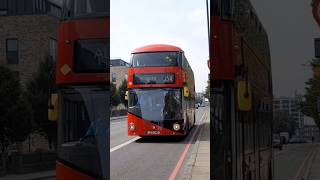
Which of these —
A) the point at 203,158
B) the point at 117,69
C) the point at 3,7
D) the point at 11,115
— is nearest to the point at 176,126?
the point at 203,158

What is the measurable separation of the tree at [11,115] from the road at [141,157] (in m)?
0.72

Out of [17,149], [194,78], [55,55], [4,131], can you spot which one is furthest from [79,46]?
[4,131]

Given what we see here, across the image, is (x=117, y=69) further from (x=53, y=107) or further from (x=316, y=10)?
(x=316, y=10)

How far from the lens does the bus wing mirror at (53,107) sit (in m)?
2.79

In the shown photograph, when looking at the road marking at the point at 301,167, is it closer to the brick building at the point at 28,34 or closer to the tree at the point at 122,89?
the tree at the point at 122,89

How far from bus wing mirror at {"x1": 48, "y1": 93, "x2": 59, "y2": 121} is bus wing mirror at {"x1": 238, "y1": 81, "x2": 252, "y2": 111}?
964 mm

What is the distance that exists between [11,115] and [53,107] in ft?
7.31

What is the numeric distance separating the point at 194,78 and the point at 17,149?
1.25 m

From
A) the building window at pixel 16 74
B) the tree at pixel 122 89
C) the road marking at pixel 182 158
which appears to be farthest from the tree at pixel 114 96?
the building window at pixel 16 74

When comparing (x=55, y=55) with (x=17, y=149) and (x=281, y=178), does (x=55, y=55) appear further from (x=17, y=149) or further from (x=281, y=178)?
(x=281, y=178)

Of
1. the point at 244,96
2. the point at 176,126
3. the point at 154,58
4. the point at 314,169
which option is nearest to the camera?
A: the point at 244,96

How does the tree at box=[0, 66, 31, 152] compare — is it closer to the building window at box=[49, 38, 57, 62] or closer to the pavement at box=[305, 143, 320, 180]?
the building window at box=[49, 38, 57, 62]

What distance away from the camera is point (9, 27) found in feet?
9.42

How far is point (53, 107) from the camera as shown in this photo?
2.79m
